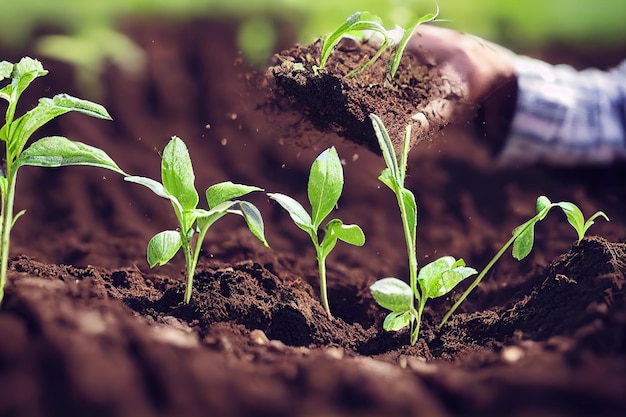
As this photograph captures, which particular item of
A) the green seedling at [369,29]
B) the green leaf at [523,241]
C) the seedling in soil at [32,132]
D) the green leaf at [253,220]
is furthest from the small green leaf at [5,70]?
the green leaf at [523,241]

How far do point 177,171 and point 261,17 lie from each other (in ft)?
2.64

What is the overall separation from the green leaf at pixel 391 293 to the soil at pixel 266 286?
8cm

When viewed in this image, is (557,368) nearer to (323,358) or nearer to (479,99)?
(323,358)

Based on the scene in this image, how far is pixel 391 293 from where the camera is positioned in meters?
0.82

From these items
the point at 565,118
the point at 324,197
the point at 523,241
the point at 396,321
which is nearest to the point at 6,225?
the point at 324,197

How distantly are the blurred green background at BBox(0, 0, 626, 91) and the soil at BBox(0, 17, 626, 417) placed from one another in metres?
0.05

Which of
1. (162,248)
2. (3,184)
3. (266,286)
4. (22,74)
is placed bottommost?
(266,286)

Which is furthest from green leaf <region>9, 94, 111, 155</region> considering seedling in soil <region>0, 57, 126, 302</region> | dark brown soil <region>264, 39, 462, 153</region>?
dark brown soil <region>264, 39, 462, 153</region>

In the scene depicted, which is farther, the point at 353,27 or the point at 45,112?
the point at 353,27

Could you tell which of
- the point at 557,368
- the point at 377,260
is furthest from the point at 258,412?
the point at 377,260

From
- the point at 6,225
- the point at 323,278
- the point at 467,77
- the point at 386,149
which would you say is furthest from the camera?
the point at 467,77

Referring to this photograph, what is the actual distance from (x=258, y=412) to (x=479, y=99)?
905mm

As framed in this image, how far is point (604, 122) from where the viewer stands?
4.78 ft

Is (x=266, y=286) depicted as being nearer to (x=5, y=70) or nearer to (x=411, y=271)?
(x=411, y=271)
